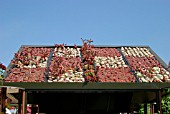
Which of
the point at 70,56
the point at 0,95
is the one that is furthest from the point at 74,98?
the point at 0,95

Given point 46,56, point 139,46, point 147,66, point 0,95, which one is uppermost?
point 139,46

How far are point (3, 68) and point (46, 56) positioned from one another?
116cm

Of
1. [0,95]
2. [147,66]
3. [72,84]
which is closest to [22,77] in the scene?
[0,95]

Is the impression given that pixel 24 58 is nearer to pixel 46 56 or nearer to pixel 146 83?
pixel 46 56

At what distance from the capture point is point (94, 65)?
6.66 meters

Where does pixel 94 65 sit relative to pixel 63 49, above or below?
below

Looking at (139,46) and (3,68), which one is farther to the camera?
(139,46)

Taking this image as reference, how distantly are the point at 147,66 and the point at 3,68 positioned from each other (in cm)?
298

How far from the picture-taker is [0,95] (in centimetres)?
588

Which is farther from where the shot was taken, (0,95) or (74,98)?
(74,98)

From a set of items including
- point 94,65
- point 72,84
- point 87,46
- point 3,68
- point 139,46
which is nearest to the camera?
point 72,84

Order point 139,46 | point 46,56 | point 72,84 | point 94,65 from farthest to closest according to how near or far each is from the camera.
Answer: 1. point 139,46
2. point 46,56
3. point 94,65
4. point 72,84

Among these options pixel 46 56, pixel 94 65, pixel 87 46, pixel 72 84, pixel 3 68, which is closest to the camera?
pixel 72 84

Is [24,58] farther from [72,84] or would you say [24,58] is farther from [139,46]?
[139,46]
